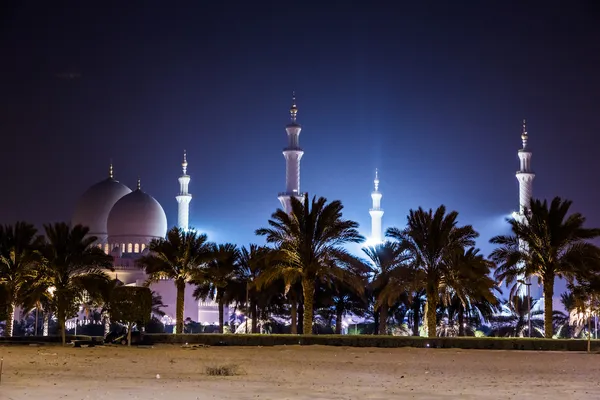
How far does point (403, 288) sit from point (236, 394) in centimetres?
2450

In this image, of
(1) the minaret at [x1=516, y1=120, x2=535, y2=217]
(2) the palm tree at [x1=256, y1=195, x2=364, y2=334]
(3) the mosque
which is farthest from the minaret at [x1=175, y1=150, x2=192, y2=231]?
(2) the palm tree at [x1=256, y1=195, x2=364, y2=334]

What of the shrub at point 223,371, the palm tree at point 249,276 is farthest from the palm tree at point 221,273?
the shrub at point 223,371

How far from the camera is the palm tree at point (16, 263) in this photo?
43.3 metres

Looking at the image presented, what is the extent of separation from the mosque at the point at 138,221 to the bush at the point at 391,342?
4690 cm

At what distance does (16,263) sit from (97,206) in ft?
182

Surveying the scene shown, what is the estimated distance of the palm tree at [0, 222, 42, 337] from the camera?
43.3 meters

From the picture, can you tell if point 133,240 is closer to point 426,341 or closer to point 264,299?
point 264,299

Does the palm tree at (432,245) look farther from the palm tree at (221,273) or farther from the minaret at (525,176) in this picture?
the minaret at (525,176)

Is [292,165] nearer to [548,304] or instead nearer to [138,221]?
[138,221]

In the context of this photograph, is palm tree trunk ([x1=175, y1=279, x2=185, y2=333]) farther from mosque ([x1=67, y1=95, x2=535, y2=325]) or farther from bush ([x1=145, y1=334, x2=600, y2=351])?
mosque ([x1=67, y1=95, x2=535, y2=325])

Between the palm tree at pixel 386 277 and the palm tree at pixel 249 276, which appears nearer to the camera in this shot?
the palm tree at pixel 386 277

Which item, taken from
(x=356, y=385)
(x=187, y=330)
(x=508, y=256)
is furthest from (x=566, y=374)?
(x=187, y=330)

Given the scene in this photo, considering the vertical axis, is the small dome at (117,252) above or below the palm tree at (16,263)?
above

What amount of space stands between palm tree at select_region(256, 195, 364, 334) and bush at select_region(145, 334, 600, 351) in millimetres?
3002
